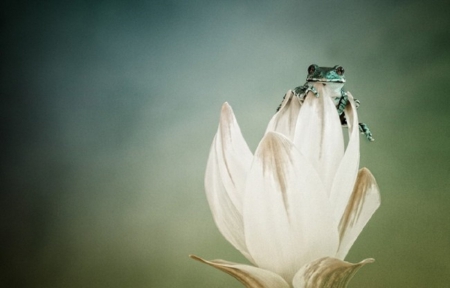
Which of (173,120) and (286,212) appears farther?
(173,120)

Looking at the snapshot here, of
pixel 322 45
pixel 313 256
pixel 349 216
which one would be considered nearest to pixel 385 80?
pixel 322 45

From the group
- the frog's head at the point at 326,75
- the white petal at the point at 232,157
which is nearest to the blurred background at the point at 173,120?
the frog's head at the point at 326,75

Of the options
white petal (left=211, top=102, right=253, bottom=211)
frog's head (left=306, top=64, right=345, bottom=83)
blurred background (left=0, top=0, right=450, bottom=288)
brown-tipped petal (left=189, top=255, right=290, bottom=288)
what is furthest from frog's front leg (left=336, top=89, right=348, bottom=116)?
blurred background (left=0, top=0, right=450, bottom=288)

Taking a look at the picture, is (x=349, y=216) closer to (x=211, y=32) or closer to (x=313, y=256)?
(x=313, y=256)

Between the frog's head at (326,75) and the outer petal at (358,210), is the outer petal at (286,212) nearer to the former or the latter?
the outer petal at (358,210)

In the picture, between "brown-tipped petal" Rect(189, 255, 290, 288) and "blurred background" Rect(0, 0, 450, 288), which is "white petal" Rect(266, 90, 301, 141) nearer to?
"brown-tipped petal" Rect(189, 255, 290, 288)

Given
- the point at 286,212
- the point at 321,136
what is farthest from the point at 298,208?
the point at 321,136

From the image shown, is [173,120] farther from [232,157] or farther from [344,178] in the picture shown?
[344,178]
